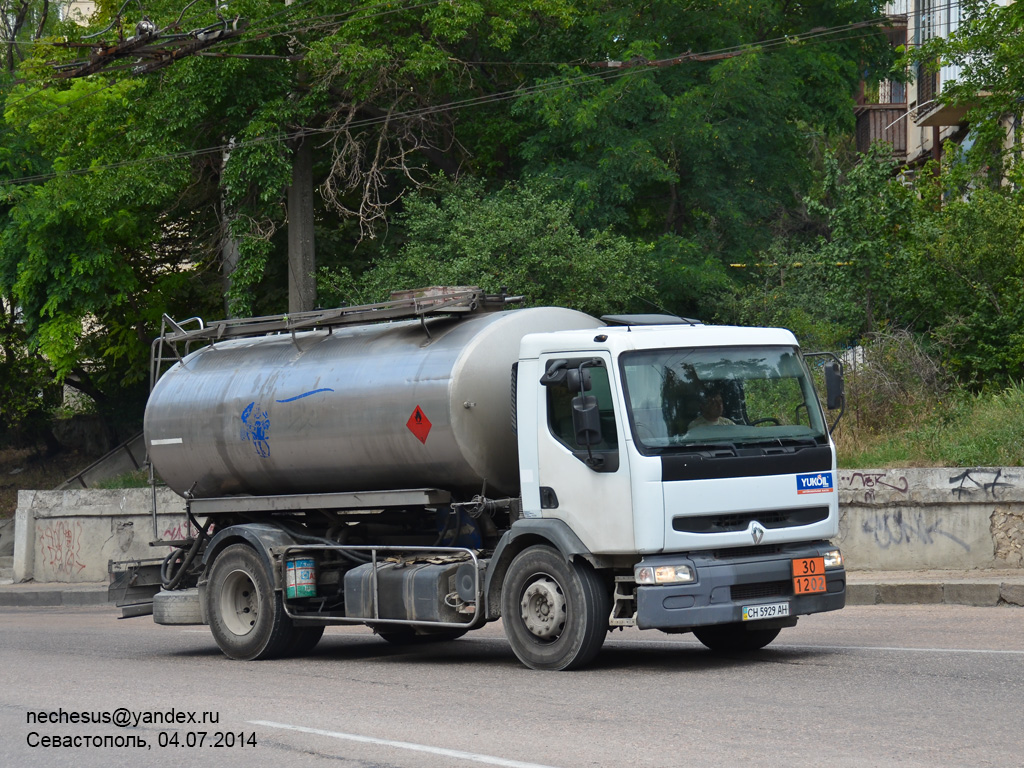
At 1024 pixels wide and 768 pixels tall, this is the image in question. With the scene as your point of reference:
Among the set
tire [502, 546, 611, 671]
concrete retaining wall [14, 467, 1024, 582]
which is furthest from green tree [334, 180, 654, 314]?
tire [502, 546, 611, 671]

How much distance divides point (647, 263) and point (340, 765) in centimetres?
1661

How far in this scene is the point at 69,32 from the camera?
24.3 metres

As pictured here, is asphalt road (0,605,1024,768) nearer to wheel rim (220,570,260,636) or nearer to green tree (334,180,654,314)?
wheel rim (220,570,260,636)

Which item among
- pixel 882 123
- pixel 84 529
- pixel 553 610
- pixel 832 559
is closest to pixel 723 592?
pixel 832 559

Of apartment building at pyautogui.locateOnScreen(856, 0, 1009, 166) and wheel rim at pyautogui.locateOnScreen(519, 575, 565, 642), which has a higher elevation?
apartment building at pyautogui.locateOnScreen(856, 0, 1009, 166)

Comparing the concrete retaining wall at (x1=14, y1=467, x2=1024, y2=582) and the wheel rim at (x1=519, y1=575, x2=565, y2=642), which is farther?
the concrete retaining wall at (x1=14, y1=467, x2=1024, y2=582)

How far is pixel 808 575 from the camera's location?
9227 mm

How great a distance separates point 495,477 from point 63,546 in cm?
1548

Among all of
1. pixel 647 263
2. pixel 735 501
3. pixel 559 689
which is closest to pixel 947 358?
pixel 647 263

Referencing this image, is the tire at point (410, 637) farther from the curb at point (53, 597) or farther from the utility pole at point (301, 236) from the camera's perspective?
the utility pole at point (301, 236)

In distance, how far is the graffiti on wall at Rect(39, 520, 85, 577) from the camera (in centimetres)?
2303

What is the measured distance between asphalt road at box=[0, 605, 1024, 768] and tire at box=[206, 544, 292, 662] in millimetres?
264

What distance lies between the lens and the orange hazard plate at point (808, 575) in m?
9.16

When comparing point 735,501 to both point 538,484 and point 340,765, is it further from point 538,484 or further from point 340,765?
point 340,765
